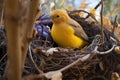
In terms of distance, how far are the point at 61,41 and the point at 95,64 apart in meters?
0.16

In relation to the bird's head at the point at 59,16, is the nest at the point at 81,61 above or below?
below

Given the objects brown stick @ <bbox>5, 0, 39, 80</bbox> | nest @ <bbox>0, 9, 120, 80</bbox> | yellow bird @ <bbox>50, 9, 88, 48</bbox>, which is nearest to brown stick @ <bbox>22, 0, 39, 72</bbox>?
brown stick @ <bbox>5, 0, 39, 80</bbox>

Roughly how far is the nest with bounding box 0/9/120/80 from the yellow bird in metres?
0.05

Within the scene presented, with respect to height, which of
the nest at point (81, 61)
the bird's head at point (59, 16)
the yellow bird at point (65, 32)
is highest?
the bird's head at point (59, 16)

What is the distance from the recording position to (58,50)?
2.31 ft

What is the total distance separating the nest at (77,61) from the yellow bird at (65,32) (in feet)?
0.16

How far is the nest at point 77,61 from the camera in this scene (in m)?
0.65

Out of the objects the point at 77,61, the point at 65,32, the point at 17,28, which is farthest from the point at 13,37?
the point at 65,32

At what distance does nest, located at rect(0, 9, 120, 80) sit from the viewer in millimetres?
646

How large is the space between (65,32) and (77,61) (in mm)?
268

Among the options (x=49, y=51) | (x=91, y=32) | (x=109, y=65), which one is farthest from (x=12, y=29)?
(x=91, y=32)


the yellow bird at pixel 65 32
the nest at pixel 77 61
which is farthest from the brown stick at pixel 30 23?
the yellow bird at pixel 65 32

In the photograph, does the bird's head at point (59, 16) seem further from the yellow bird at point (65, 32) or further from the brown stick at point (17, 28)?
the brown stick at point (17, 28)

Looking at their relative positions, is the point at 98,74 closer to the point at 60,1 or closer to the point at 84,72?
the point at 84,72
